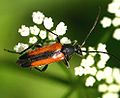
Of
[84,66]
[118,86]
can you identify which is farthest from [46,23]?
[118,86]

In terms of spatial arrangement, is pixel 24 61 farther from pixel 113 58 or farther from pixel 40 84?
pixel 113 58

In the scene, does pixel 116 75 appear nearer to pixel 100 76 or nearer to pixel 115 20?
pixel 100 76

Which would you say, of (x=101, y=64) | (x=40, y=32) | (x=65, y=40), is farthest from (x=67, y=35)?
(x=101, y=64)

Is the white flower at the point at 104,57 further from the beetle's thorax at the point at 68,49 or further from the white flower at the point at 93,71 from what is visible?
the beetle's thorax at the point at 68,49

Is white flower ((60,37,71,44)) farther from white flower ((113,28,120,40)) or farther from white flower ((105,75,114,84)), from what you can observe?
white flower ((105,75,114,84))

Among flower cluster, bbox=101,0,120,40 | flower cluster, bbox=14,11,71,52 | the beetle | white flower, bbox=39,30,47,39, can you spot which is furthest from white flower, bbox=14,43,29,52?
flower cluster, bbox=101,0,120,40

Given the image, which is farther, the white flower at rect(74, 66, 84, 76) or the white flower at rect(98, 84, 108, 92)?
the white flower at rect(74, 66, 84, 76)
